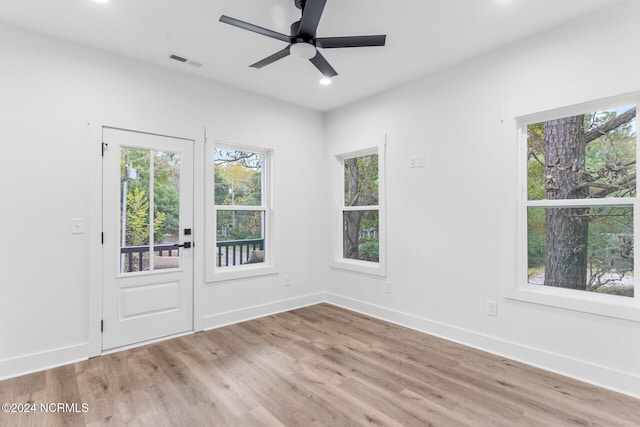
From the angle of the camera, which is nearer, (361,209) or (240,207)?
(240,207)

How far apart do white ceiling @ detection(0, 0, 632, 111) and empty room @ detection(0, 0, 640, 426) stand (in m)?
0.02

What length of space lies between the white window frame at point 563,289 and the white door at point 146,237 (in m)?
3.21

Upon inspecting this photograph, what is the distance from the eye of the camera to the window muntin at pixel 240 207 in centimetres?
385

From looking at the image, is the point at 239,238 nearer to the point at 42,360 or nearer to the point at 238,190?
the point at 238,190

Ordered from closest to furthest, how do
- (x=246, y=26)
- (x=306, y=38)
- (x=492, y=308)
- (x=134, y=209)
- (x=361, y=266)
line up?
(x=246, y=26) < (x=306, y=38) < (x=492, y=308) < (x=134, y=209) < (x=361, y=266)

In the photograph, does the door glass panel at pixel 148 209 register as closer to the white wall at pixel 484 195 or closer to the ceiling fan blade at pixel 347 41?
the ceiling fan blade at pixel 347 41

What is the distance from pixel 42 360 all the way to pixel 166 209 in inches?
62.0

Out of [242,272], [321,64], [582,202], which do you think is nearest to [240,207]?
[242,272]

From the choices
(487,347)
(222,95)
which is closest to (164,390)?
(487,347)

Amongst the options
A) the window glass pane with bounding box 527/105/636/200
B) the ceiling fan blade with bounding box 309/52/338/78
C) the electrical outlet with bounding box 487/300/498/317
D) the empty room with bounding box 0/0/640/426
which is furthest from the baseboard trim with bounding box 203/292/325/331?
the window glass pane with bounding box 527/105/636/200

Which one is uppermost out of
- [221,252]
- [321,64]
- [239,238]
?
[321,64]

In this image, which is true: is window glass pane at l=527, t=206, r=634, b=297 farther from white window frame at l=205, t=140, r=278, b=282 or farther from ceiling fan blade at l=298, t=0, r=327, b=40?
white window frame at l=205, t=140, r=278, b=282

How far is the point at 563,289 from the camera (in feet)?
8.86

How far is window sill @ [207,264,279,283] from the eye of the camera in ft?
12.2
